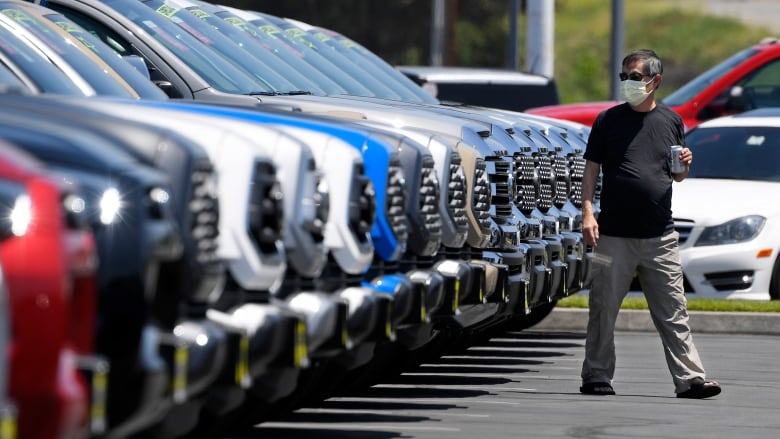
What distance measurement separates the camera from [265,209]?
Answer: 6.96 meters

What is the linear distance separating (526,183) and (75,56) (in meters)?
2.89

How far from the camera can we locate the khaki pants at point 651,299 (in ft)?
35.8

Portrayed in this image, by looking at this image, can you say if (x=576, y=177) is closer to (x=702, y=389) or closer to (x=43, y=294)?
(x=702, y=389)

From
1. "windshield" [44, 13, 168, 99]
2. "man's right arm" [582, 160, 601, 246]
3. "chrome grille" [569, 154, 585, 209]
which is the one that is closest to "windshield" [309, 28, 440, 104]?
"chrome grille" [569, 154, 585, 209]

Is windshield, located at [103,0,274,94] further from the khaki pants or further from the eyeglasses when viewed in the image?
the khaki pants

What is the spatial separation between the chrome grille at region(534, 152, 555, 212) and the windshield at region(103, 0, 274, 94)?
60.5 inches

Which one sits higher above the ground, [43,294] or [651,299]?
[43,294]

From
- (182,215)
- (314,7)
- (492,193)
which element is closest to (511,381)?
(492,193)

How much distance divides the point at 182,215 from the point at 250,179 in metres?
0.61

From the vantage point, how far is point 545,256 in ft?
36.8

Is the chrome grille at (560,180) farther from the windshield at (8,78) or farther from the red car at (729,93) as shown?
the red car at (729,93)

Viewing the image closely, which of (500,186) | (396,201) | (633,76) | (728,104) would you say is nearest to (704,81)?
(728,104)

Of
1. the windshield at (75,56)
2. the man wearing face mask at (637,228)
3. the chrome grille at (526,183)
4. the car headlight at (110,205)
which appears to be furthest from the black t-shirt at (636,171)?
the car headlight at (110,205)

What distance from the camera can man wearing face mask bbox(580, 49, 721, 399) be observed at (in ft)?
35.8
